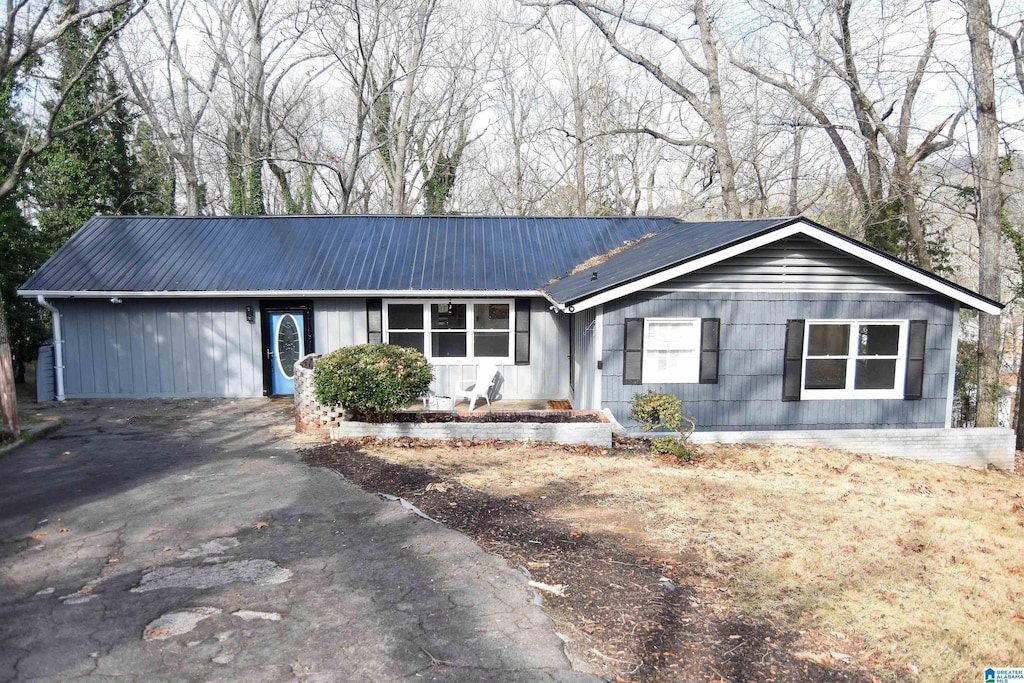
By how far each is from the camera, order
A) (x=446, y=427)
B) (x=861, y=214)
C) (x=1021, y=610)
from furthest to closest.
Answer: (x=861, y=214), (x=446, y=427), (x=1021, y=610)

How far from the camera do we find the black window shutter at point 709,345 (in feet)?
34.4

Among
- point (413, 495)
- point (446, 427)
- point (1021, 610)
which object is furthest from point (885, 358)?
point (413, 495)

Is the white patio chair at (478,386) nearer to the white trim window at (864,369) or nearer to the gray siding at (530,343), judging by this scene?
the gray siding at (530,343)

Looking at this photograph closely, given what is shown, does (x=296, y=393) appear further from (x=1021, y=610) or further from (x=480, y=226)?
(x=1021, y=610)

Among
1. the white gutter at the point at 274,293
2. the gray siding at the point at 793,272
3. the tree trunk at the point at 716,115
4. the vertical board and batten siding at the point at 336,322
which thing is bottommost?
the vertical board and batten siding at the point at 336,322

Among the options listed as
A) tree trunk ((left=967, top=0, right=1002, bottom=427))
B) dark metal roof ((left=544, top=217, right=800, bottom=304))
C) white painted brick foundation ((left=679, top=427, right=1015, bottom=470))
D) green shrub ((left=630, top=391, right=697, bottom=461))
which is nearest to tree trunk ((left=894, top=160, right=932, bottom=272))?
tree trunk ((left=967, top=0, right=1002, bottom=427))

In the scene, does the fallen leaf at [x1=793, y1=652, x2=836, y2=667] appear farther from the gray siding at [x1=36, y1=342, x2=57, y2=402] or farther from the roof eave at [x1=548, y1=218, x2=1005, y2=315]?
the gray siding at [x1=36, y1=342, x2=57, y2=402]

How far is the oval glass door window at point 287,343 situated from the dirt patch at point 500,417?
177 inches

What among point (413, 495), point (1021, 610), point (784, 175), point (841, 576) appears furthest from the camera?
point (784, 175)

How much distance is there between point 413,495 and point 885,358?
8186mm

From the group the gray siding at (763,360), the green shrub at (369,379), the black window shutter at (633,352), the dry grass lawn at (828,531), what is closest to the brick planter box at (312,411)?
the green shrub at (369,379)

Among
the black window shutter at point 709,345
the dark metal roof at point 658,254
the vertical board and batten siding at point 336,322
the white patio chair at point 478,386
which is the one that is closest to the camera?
the dark metal roof at point 658,254

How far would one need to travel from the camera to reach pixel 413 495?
→ 24.0 ft

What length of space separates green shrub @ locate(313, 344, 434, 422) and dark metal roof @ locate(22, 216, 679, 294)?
3.30 m
